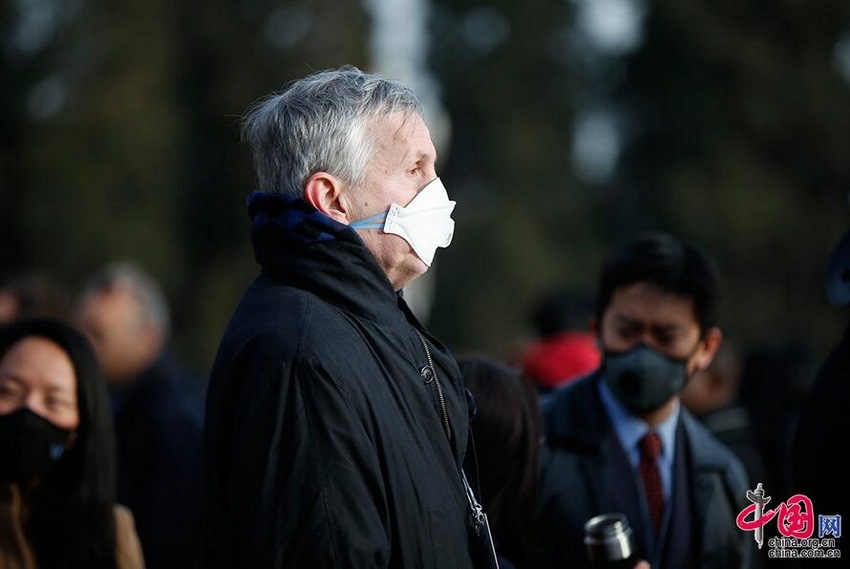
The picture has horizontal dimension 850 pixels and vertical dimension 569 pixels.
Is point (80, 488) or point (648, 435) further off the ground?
point (80, 488)

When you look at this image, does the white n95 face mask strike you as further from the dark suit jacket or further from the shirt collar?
the shirt collar

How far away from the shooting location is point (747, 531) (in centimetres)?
391

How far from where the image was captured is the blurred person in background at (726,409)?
518 centimetres

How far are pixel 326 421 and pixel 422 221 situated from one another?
66cm

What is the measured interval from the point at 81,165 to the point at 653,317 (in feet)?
51.6

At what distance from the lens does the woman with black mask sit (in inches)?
149

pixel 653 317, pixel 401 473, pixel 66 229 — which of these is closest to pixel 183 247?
pixel 66 229

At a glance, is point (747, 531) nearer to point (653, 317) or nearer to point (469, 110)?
point (653, 317)

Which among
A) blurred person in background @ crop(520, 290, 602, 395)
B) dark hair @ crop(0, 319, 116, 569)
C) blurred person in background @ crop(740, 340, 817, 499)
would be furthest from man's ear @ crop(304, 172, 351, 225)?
blurred person in background @ crop(740, 340, 817, 499)

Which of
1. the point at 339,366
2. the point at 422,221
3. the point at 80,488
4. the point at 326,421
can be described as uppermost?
the point at 422,221

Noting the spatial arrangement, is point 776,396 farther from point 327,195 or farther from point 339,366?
point 339,366

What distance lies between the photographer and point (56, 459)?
3885 mm

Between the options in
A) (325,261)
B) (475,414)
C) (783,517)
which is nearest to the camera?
(325,261)

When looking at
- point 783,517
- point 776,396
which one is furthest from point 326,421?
point 776,396
